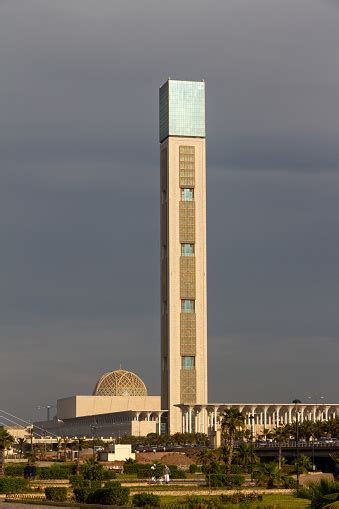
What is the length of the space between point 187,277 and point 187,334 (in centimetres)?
930

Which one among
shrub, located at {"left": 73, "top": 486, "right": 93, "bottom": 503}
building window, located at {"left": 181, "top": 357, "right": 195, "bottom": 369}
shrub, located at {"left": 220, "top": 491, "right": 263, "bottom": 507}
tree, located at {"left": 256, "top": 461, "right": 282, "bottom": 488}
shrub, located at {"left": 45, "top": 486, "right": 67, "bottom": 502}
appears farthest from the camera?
building window, located at {"left": 181, "top": 357, "right": 195, "bottom": 369}

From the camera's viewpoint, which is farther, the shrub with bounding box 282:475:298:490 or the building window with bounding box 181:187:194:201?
the building window with bounding box 181:187:194:201

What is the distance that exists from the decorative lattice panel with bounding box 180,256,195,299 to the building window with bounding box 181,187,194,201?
968 centimetres

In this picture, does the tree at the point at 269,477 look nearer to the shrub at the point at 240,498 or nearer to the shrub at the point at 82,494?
the shrub at the point at 240,498

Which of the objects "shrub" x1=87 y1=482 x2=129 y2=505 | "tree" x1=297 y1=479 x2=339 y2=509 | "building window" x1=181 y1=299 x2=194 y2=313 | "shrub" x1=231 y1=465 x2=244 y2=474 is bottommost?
"tree" x1=297 y1=479 x2=339 y2=509

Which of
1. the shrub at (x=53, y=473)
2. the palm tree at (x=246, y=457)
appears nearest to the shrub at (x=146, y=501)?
the shrub at (x=53, y=473)

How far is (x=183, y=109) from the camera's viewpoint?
18525 centimetres

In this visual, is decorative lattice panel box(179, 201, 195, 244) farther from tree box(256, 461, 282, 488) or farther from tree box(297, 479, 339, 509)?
tree box(297, 479, 339, 509)

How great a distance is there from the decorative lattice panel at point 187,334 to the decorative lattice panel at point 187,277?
3.41 metres

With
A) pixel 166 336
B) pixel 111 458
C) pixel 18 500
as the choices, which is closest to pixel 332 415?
pixel 166 336

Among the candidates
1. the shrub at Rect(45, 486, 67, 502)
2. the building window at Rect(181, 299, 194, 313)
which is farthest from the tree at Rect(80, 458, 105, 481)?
the building window at Rect(181, 299, 194, 313)

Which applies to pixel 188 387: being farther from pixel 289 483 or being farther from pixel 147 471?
pixel 289 483

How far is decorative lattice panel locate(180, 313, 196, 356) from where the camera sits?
7165 inches

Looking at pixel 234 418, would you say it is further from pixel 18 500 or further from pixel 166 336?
pixel 166 336
